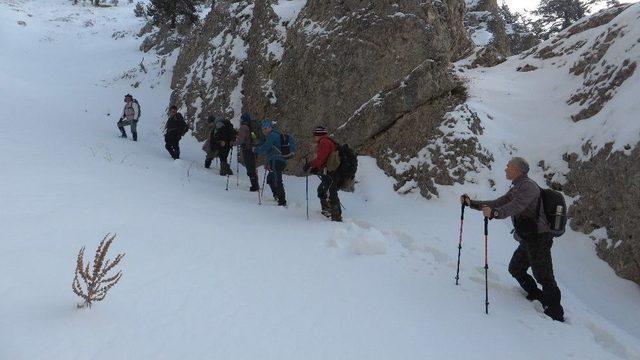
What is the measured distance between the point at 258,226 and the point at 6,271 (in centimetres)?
412

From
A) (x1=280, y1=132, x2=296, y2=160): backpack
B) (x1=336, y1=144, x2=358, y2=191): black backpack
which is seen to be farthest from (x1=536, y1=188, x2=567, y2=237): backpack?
(x1=280, y1=132, x2=296, y2=160): backpack

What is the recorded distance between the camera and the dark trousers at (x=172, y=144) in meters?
13.2

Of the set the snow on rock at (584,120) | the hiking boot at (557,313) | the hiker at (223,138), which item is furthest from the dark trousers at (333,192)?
the hiker at (223,138)

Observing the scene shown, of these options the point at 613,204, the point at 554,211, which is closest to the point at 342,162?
the point at 554,211

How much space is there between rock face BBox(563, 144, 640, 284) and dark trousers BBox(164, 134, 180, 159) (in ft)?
35.2

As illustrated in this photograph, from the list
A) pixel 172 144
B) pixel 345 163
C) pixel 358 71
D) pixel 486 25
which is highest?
pixel 486 25

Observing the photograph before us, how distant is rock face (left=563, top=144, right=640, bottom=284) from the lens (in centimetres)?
672

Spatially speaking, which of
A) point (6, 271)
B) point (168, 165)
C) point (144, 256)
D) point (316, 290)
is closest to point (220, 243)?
point (144, 256)

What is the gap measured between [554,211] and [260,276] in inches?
154

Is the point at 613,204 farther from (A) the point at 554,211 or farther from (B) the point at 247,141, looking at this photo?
(B) the point at 247,141

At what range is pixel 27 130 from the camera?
482 inches

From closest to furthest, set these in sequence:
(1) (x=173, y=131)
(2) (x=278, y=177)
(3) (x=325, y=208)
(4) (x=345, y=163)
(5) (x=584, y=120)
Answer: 1. (4) (x=345, y=163)
2. (3) (x=325, y=208)
3. (5) (x=584, y=120)
4. (2) (x=278, y=177)
5. (1) (x=173, y=131)

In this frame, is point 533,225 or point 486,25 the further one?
point 486,25

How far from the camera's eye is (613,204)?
7273mm
